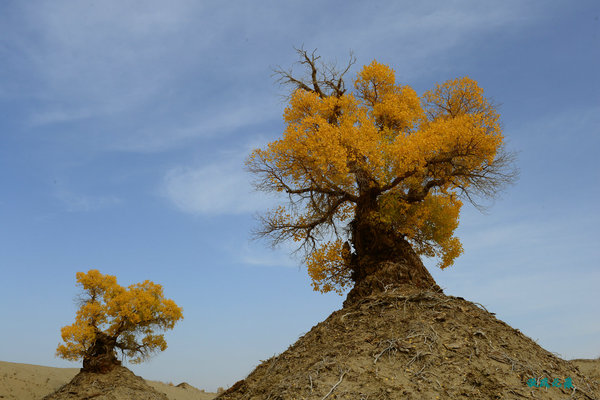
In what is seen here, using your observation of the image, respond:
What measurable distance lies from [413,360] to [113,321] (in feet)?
66.8

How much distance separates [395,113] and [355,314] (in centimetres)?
951

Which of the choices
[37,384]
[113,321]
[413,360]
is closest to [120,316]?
[113,321]

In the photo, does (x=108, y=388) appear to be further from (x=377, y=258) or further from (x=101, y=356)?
(x=377, y=258)

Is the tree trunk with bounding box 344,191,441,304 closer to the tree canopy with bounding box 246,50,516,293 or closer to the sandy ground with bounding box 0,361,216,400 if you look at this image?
the tree canopy with bounding box 246,50,516,293

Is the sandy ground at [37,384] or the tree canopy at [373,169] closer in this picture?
the tree canopy at [373,169]

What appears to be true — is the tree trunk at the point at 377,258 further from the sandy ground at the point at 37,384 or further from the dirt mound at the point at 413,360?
the sandy ground at the point at 37,384

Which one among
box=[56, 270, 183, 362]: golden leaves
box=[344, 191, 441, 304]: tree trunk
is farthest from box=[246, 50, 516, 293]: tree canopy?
box=[56, 270, 183, 362]: golden leaves

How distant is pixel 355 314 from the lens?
1616cm

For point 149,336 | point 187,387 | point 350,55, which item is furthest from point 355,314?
point 187,387

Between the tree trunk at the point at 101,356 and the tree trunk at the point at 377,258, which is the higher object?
the tree trunk at the point at 377,258

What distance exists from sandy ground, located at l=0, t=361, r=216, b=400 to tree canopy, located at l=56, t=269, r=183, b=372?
517cm

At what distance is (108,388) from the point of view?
25031mm

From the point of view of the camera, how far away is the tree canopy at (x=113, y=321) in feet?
87.8

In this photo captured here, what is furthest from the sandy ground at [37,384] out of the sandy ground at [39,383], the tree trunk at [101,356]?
the tree trunk at [101,356]
